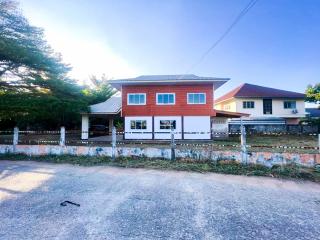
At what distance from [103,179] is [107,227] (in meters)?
2.69

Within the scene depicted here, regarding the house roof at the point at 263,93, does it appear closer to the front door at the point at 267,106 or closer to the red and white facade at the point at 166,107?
the front door at the point at 267,106

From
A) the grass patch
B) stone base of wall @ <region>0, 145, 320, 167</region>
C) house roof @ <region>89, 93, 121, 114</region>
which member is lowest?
the grass patch

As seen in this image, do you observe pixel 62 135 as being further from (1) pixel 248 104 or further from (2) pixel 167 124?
(1) pixel 248 104

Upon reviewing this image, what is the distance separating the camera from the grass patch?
587cm

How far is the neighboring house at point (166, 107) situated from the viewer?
17.1 metres

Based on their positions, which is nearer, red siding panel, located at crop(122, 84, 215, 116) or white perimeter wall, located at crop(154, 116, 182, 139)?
red siding panel, located at crop(122, 84, 215, 116)

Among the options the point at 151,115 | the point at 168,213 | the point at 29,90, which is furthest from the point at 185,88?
the point at 168,213

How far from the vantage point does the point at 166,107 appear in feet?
57.3

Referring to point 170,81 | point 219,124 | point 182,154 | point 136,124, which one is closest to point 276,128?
point 219,124

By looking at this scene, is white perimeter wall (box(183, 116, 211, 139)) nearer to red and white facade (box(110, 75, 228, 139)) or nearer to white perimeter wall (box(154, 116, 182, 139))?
red and white facade (box(110, 75, 228, 139))

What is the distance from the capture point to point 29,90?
1254 centimetres

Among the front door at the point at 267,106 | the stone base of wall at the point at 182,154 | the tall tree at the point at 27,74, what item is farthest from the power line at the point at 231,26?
the front door at the point at 267,106

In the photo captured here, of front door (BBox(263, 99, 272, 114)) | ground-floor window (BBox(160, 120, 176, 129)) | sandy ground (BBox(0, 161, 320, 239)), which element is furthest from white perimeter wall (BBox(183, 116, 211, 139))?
front door (BBox(263, 99, 272, 114))

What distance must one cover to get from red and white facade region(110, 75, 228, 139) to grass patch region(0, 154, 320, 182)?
31.5ft
